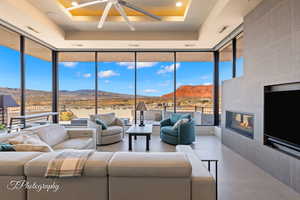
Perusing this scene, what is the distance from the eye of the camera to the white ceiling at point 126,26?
3289mm

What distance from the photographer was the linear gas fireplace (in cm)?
345

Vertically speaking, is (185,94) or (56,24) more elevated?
(56,24)

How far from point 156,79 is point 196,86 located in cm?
155

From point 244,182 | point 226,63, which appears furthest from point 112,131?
point 226,63

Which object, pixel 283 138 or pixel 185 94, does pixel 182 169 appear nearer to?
pixel 283 138

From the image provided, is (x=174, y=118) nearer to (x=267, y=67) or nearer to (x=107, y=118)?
(x=107, y=118)

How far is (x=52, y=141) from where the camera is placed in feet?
10.0

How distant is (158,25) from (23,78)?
13.1ft

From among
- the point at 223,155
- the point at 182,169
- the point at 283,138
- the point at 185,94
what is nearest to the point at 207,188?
A: the point at 182,169

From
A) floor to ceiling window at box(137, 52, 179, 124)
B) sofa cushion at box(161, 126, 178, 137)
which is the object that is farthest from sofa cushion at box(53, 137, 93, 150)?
floor to ceiling window at box(137, 52, 179, 124)

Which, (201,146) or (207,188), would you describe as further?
(201,146)

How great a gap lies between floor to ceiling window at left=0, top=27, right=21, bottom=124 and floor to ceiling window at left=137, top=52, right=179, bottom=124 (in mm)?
3547

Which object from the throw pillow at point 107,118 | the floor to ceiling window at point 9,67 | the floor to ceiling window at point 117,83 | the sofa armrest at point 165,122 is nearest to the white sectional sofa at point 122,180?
the floor to ceiling window at point 9,67

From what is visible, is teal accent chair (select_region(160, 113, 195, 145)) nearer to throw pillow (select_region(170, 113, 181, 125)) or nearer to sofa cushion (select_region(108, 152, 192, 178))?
throw pillow (select_region(170, 113, 181, 125))
